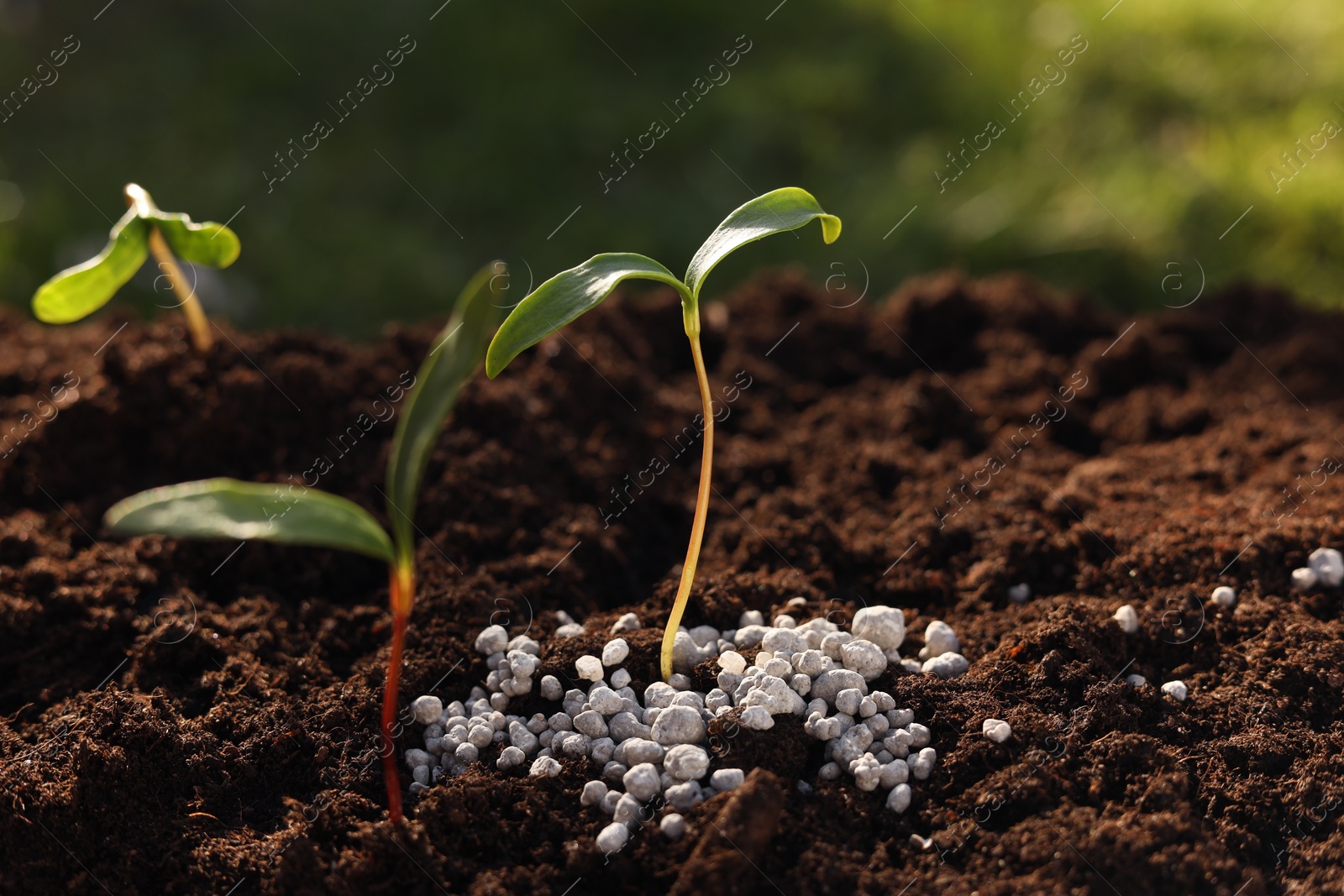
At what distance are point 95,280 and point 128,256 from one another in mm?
68

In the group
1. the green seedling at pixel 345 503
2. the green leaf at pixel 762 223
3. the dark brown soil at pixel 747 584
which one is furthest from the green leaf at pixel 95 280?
the green leaf at pixel 762 223

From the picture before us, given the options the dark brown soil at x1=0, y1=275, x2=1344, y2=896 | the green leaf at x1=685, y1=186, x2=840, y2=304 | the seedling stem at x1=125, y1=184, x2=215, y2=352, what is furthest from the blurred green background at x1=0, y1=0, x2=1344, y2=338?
the green leaf at x1=685, y1=186, x2=840, y2=304

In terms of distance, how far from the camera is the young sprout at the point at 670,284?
123cm

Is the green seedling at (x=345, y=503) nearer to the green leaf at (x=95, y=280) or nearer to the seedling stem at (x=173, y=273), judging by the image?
the green leaf at (x=95, y=280)

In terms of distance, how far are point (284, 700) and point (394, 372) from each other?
0.85 m

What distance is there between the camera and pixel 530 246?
2994 mm

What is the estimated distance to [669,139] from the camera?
10.9ft

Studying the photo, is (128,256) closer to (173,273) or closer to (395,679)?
(173,273)

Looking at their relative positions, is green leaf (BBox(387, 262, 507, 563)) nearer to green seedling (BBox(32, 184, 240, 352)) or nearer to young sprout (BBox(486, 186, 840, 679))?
young sprout (BBox(486, 186, 840, 679))

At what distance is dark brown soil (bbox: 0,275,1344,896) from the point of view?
128cm

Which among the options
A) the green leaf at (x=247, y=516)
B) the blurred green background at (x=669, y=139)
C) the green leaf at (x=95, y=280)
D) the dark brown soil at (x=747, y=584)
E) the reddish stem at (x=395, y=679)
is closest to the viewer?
the green leaf at (x=247, y=516)

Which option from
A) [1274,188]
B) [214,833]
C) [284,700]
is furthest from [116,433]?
[1274,188]

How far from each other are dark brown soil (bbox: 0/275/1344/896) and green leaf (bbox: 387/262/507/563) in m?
0.44

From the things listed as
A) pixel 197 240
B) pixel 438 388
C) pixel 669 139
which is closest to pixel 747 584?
pixel 438 388
